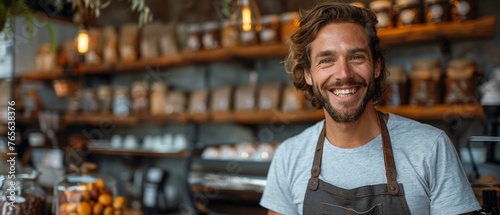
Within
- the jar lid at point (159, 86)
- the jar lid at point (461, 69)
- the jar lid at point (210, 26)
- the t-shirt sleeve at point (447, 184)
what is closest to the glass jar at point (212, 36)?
the jar lid at point (210, 26)

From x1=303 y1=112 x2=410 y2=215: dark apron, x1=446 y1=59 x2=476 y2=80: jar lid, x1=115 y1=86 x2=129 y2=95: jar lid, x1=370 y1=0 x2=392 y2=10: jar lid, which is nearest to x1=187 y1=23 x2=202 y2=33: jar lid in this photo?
x1=115 y1=86 x2=129 y2=95: jar lid

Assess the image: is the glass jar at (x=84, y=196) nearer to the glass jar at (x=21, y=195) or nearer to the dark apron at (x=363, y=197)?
the glass jar at (x=21, y=195)

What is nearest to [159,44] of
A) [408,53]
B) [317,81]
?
[408,53]

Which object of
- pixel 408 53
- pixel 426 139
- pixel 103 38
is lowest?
pixel 426 139

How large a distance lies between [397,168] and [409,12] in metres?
1.60

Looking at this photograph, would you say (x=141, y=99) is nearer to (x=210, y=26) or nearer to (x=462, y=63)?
(x=210, y=26)

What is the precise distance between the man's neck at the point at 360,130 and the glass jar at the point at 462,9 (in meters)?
1.42

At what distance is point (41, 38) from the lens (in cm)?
477

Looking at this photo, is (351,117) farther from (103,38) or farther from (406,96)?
(103,38)

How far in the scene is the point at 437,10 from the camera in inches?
109

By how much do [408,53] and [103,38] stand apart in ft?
8.41

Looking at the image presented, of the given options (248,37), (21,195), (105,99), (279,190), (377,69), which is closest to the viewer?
(377,69)

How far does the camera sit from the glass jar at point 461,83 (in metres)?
2.74

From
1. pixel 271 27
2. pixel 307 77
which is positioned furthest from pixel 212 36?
pixel 307 77
